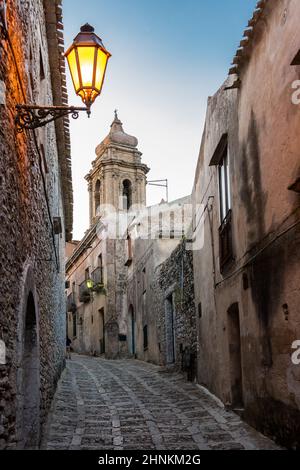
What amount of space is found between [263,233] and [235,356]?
118 inches

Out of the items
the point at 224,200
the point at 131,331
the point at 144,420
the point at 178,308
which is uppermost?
the point at 224,200

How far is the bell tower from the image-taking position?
3083cm

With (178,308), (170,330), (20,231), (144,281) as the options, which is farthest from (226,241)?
(144,281)

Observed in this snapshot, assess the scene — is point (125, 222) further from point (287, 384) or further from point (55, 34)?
point (287, 384)

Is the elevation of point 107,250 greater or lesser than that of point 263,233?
greater

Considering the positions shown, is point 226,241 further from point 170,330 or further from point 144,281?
point 144,281

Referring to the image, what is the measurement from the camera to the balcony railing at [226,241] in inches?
366

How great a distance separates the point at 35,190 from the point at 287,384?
12.3 feet

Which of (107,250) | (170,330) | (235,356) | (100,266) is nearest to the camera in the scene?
(235,356)

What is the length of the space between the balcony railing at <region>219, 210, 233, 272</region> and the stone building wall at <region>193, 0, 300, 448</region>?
0.37ft

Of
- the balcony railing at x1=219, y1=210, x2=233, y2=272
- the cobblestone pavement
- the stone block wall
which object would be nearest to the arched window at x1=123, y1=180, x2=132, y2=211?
the stone block wall

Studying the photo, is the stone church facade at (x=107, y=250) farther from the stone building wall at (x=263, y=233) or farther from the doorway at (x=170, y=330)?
the stone building wall at (x=263, y=233)

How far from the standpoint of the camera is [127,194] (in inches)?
1250

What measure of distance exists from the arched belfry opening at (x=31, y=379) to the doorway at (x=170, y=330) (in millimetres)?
10465
